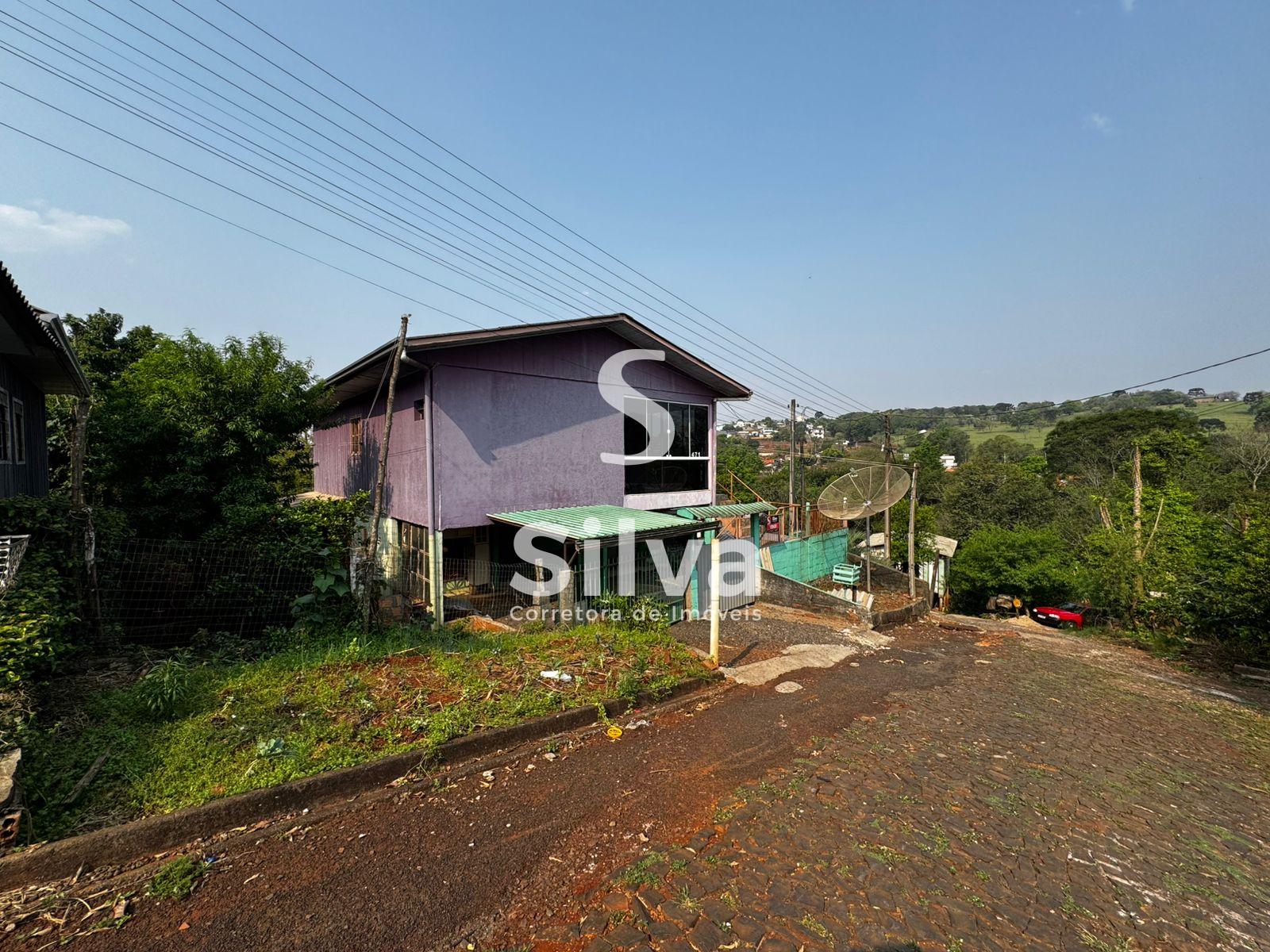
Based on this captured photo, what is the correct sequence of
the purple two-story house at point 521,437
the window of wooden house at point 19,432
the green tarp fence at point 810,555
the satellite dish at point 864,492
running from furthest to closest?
the green tarp fence at point 810,555 < the satellite dish at point 864,492 < the purple two-story house at point 521,437 < the window of wooden house at point 19,432

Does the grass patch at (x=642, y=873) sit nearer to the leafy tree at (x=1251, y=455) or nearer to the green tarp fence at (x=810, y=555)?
the green tarp fence at (x=810, y=555)

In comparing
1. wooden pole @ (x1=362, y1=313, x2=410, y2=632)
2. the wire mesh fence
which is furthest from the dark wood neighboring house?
wooden pole @ (x1=362, y1=313, x2=410, y2=632)

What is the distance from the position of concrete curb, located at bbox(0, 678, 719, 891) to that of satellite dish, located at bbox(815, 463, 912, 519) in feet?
34.8

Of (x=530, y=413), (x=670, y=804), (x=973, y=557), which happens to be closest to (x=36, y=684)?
(x=670, y=804)

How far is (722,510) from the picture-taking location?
1198 centimetres

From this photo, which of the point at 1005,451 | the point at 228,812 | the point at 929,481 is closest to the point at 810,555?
the point at 228,812

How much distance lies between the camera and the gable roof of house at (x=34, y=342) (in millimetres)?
5464

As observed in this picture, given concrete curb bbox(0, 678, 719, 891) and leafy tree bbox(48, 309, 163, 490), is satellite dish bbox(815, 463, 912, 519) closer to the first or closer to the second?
concrete curb bbox(0, 678, 719, 891)

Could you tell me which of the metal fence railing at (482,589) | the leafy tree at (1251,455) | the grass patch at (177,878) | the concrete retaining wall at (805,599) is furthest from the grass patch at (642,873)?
the leafy tree at (1251,455)

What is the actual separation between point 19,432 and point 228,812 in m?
9.20

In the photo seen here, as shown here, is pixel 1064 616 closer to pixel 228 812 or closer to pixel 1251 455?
pixel 1251 455

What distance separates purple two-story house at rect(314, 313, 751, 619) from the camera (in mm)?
9008

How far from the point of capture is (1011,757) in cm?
518

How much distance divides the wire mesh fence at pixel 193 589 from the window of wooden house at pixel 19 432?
302cm
